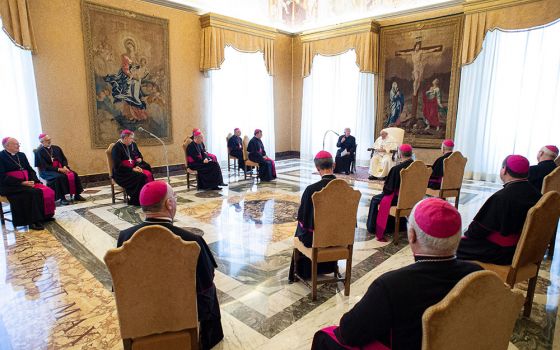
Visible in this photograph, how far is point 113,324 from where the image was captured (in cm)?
276

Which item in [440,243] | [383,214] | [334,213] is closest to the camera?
[440,243]

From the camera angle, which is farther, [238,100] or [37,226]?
[238,100]

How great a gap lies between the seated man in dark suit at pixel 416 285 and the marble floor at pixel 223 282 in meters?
1.31

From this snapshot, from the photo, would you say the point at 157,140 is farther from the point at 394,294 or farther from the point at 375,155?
the point at 394,294

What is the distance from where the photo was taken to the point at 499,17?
8.02 metres

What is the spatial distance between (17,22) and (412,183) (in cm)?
781

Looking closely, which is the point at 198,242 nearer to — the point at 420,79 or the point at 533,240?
the point at 533,240

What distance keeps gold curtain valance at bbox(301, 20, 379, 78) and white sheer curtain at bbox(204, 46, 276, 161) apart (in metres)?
1.91

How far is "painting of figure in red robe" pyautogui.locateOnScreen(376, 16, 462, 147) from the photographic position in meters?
9.23

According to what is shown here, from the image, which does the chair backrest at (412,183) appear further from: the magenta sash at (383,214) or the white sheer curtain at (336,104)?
the white sheer curtain at (336,104)

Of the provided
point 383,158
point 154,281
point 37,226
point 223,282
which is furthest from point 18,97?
point 383,158

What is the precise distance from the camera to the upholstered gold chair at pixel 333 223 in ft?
9.48

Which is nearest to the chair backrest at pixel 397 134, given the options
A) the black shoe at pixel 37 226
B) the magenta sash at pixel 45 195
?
the magenta sash at pixel 45 195

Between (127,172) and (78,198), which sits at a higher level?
(127,172)
